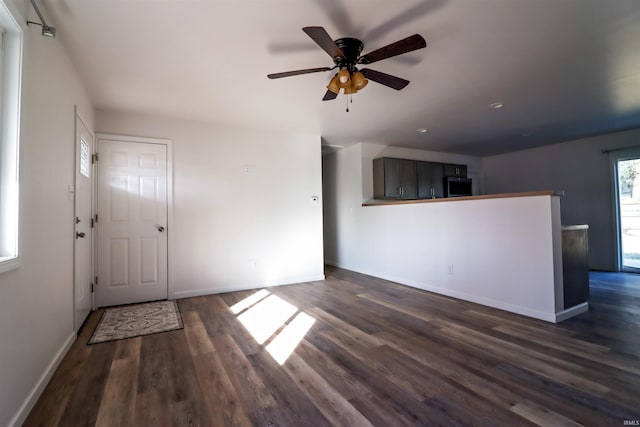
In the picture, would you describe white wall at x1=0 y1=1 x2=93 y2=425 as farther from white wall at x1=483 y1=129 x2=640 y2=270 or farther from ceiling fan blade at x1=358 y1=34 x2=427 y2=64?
white wall at x1=483 y1=129 x2=640 y2=270

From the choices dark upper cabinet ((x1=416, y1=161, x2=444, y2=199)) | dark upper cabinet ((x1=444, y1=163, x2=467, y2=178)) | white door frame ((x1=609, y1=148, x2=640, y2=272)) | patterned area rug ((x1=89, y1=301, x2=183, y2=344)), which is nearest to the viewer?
patterned area rug ((x1=89, y1=301, x2=183, y2=344))

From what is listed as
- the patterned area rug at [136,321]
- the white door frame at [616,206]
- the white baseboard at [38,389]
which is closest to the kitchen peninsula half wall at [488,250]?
the white door frame at [616,206]

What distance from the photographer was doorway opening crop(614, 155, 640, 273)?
15.9 ft

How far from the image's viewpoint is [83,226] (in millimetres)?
2971

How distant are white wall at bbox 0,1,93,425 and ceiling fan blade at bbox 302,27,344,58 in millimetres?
1594

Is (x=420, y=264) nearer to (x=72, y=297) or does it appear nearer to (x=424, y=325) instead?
(x=424, y=325)

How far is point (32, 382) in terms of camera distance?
1684 millimetres

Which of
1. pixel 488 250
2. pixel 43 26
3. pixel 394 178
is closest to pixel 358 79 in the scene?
pixel 43 26

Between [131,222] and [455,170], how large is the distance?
5897 millimetres

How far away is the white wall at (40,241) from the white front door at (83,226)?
171mm

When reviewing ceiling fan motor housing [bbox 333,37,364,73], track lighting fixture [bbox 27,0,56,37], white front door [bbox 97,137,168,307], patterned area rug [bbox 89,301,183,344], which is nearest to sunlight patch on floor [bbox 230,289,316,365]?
patterned area rug [bbox 89,301,183,344]

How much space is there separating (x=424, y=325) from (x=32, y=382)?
2.85 meters

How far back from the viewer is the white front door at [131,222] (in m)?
3.52

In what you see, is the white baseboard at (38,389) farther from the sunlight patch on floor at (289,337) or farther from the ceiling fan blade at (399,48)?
the ceiling fan blade at (399,48)
